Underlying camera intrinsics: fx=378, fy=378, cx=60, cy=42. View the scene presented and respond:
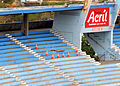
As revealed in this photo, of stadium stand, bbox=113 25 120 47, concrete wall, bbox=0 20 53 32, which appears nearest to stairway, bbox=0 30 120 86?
concrete wall, bbox=0 20 53 32

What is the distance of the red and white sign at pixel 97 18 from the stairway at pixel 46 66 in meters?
3.15

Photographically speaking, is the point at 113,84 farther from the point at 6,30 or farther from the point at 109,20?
the point at 6,30

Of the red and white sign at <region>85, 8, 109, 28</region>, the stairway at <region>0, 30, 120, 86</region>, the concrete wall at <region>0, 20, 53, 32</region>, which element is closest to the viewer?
the stairway at <region>0, 30, 120, 86</region>

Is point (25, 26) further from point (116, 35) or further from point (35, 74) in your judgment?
point (116, 35)

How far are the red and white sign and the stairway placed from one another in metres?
3.15

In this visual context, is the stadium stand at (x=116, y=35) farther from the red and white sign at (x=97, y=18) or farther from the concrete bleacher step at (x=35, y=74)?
the concrete bleacher step at (x=35, y=74)

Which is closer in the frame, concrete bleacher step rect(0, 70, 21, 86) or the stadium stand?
concrete bleacher step rect(0, 70, 21, 86)

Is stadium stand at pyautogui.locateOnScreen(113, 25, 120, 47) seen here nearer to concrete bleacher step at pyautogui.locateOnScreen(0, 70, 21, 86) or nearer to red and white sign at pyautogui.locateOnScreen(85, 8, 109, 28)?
red and white sign at pyautogui.locateOnScreen(85, 8, 109, 28)

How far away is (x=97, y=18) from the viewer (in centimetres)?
3625

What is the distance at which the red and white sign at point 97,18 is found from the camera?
35.7 meters

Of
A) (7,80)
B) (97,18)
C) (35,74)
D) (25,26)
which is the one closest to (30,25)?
(25,26)

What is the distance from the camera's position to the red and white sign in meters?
35.7

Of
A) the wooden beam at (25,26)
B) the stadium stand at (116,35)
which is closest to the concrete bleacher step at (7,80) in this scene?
the wooden beam at (25,26)

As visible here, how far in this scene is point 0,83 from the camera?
91.1 feet
